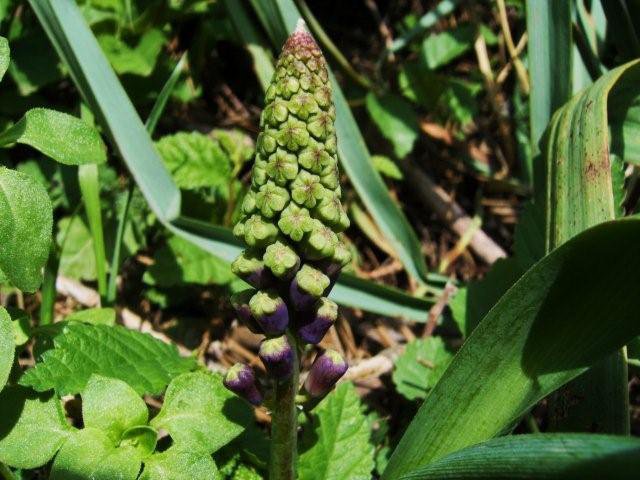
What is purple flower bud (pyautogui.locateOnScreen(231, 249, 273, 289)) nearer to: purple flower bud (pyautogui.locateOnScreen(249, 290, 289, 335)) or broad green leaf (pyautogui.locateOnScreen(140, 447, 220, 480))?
purple flower bud (pyautogui.locateOnScreen(249, 290, 289, 335))

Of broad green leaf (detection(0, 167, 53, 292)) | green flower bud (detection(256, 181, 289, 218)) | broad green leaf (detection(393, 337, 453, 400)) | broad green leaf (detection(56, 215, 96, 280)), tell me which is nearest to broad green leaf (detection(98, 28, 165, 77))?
broad green leaf (detection(56, 215, 96, 280))

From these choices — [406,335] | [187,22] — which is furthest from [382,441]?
[187,22]

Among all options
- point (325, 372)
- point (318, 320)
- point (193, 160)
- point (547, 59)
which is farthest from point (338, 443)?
point (547, 59)

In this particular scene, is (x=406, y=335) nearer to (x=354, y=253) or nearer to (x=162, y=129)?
(x=354, y=253)

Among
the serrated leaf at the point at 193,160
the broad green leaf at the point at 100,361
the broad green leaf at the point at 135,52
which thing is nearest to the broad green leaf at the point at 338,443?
the broad green leaf at the point at 100,361

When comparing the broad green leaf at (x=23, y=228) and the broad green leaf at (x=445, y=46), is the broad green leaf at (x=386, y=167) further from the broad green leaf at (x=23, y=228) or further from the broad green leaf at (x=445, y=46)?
the broad green leaf at (x=23, y=228)

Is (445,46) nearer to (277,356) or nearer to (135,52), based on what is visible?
(135,52)

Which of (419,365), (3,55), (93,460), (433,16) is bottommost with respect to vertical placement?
(419,365)
